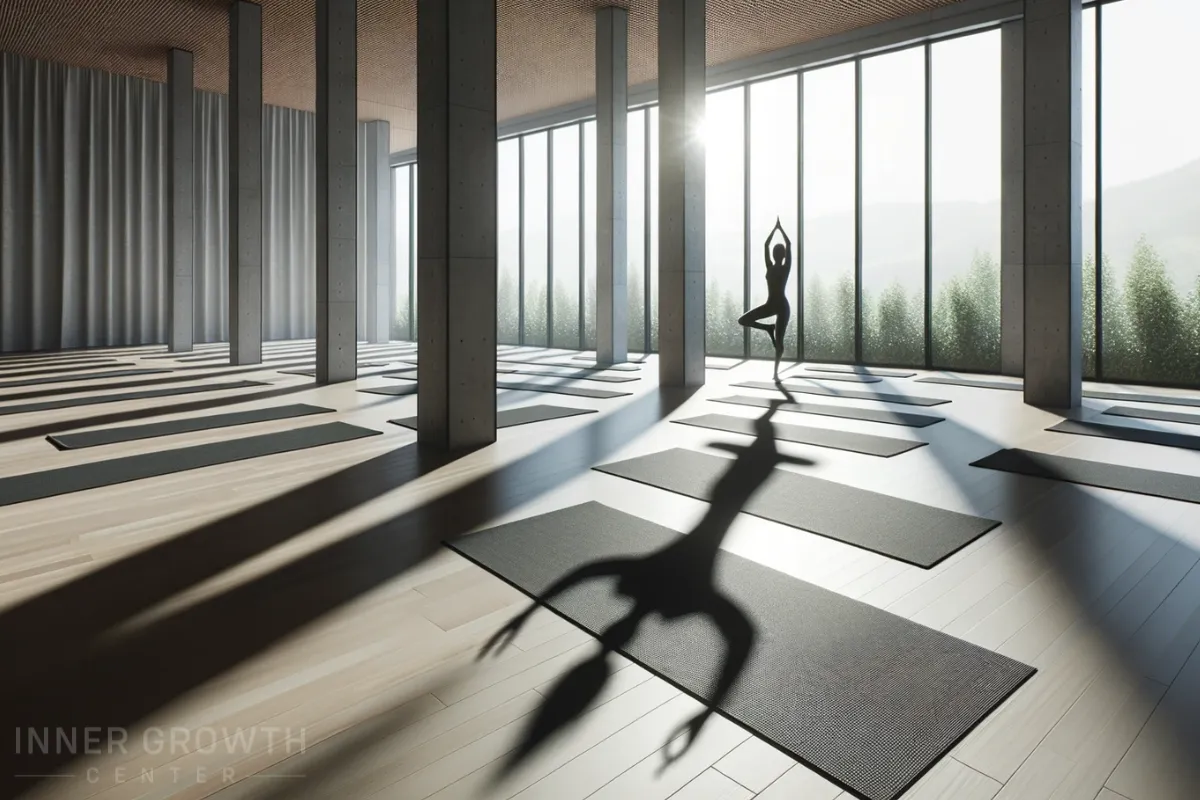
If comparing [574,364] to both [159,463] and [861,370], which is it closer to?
[861,370]

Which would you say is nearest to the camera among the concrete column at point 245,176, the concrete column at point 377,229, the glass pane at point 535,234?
the concrete column at point 245,176

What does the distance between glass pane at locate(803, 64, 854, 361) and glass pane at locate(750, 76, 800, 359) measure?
20 centimetres

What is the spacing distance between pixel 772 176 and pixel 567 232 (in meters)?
3.95

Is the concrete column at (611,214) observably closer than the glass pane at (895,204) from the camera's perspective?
No

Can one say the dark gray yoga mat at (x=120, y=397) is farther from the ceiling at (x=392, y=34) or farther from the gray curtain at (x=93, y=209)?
the gray curtain at (x=93, y=209)

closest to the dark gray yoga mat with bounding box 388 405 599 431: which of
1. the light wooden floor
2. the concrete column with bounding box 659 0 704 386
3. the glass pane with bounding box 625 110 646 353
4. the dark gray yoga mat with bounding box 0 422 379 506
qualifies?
the dark gray yoga mat with bounding box 0 422 379 506

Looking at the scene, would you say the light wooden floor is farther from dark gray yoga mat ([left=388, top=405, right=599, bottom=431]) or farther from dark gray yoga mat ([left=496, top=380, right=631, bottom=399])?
dark gray yoga mat ([left=496, top=380, right=631, bottom=399])

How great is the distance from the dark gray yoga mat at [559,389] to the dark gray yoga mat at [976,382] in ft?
11.9

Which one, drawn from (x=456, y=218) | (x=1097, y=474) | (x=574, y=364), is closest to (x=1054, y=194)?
(x=1097, y=474)

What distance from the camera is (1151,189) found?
8336 millimetres

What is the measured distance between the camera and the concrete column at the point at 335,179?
805 cm

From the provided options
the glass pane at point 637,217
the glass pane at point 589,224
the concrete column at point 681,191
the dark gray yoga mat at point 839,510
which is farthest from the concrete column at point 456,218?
the glass pane at point 589,224

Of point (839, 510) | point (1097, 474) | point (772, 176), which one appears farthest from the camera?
point (772, 176)

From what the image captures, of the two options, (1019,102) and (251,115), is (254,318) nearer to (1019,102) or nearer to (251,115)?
(251,115)
